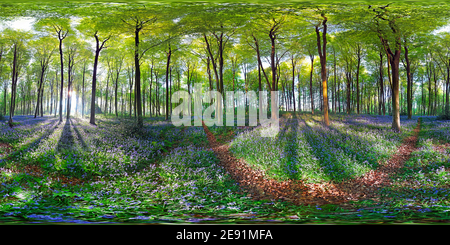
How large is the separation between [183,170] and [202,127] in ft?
2.14

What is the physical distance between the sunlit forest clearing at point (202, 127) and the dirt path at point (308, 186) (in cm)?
1

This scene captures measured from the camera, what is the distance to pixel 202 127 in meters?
2.58

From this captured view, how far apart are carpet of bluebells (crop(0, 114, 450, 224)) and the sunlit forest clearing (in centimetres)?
1

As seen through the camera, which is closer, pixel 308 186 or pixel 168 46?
pixel 308 186

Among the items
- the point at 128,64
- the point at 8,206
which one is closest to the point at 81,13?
the point at 128,64

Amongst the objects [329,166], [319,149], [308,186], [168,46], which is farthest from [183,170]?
[168,46]

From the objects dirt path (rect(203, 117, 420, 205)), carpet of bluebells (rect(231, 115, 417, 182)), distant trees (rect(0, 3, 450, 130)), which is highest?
distant trees (rect(0, 3, 450, 130))

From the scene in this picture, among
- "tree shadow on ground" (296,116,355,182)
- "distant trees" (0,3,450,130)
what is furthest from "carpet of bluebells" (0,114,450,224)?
"distant trees" (0,3,450,130)

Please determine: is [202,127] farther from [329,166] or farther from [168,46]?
[329,166]

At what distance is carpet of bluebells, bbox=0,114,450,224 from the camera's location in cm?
176

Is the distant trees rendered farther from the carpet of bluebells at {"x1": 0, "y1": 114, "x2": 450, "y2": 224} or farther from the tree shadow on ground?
the tree shadow on ground

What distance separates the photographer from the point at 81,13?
2.52 metres
